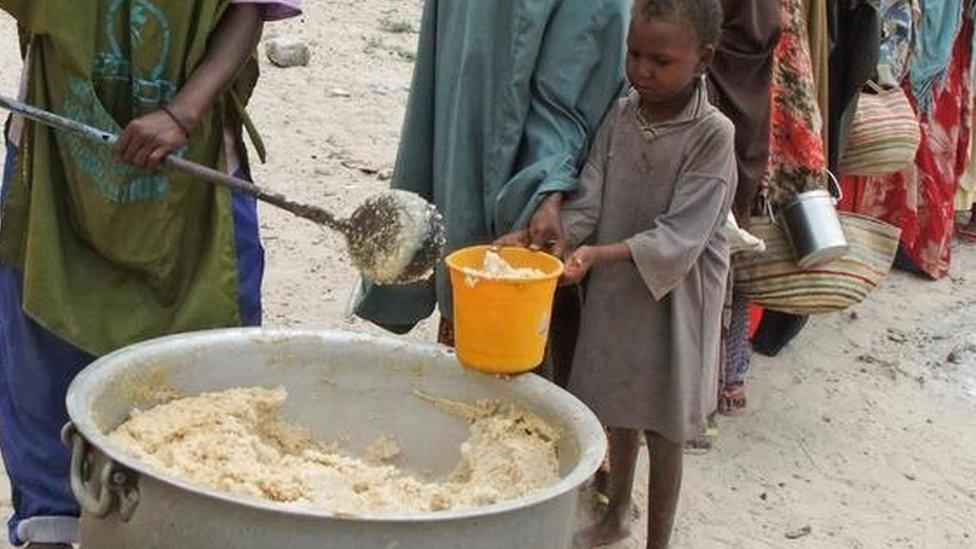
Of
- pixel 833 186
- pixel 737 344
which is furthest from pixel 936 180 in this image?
pixel 737 344

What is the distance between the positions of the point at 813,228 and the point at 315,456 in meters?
1.95

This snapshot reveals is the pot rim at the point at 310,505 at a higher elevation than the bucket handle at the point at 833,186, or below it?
higher

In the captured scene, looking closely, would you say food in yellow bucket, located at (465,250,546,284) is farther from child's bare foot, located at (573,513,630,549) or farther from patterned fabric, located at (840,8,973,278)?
patterned fabric, located at (840,8,973,278)

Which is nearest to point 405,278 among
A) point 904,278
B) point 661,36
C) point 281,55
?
point 661,36

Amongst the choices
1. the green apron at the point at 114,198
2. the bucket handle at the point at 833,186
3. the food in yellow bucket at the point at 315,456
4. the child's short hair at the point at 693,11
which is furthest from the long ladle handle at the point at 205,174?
the bucket handle at the point at 833,186

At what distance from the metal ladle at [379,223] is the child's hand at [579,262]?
362 millimetres

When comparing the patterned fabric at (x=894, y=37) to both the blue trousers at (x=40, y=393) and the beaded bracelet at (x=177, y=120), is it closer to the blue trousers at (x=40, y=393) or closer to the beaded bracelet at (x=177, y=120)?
the blue trousers at (x=40, y=393)

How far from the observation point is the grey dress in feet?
9.34

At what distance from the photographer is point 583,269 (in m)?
2.67

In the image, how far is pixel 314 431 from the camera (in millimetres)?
2549

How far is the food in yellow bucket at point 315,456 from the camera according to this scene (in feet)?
7.14

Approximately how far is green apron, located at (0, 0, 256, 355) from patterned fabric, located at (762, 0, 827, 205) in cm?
172

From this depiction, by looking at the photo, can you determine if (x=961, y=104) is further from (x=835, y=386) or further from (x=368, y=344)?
(x=368, y=344)

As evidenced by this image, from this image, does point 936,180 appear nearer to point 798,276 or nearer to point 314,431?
point 798,276
